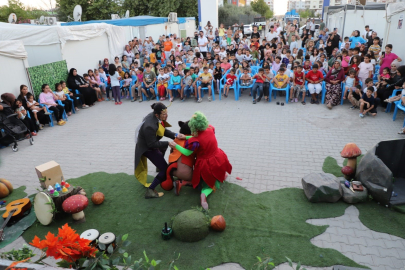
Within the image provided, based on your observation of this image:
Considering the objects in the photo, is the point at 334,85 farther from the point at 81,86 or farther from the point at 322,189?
the point at 81,86

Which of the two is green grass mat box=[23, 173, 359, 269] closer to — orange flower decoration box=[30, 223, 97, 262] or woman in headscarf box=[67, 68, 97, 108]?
orange flower decoration box=[30, 223, 97, 262]

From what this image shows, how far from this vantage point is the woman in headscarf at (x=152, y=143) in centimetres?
477

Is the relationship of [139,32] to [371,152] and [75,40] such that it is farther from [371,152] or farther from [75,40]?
[371,152]

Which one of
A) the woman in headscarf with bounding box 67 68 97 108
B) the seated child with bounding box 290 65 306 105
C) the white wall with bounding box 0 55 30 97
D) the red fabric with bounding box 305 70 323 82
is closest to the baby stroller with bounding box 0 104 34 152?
the white wall with bounding box 0 55 30 97

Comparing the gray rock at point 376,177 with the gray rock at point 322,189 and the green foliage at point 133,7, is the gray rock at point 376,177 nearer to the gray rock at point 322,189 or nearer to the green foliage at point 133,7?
the gray rock at point 322,189

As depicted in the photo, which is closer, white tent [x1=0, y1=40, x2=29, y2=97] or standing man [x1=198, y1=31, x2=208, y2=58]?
white tent [x1=0, y1=40, x2=29, y2=97]

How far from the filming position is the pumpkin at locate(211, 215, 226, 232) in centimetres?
424

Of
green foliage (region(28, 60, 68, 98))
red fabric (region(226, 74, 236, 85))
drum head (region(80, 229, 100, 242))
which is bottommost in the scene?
drum head (region(80, 229, 100, 242))

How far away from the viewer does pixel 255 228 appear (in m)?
4.32

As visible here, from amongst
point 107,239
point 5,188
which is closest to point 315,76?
point 107,239

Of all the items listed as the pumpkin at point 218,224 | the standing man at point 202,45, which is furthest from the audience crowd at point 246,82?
the pumpkin at point 218,224

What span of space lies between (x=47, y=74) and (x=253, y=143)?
7330 mm

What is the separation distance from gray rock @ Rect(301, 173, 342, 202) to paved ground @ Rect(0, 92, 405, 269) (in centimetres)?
44

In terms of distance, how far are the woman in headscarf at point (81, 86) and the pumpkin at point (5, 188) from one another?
5.62 metres
